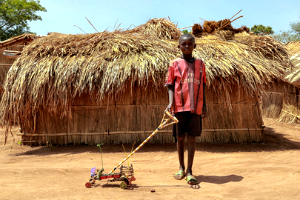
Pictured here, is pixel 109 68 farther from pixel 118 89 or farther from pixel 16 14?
pixel 16 14


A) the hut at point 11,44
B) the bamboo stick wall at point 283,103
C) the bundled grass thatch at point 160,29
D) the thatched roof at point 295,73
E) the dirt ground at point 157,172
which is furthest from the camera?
the bamboo stick wall at point 283,103

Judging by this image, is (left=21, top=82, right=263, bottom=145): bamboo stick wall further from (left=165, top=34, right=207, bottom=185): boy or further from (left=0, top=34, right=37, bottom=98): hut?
(left=0, top=34, right=37, bottom=98): hut

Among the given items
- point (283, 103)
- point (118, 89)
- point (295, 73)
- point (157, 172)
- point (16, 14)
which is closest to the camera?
point (157, 172)

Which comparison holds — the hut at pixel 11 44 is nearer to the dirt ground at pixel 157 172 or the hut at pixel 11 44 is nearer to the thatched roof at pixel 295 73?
the dirt ground at pixel 157 172

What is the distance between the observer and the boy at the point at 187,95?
2811 millimetres

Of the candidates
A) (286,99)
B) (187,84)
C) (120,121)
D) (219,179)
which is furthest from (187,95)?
(286,99)

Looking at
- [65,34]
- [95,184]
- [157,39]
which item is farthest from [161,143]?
[65,34]

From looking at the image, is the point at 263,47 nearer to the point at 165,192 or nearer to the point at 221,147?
the point at 221,147

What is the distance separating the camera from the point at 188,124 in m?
2.90

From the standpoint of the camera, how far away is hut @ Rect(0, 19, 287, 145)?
4895mm

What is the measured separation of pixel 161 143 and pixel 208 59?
2.11 m

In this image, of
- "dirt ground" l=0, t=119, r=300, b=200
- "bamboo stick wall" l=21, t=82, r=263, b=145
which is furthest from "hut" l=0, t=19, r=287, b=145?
"dirt ground" l=0, t=119, r=300, b=200

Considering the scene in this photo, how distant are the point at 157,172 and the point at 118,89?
2033 millimetres

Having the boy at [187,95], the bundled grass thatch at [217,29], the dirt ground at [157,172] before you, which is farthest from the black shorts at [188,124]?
the bundled grass thatch at [217,29]
